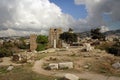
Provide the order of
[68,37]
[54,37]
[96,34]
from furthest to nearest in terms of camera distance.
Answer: [96,34]
[68,37]
[54,37]

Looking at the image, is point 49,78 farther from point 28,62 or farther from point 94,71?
point 28,62

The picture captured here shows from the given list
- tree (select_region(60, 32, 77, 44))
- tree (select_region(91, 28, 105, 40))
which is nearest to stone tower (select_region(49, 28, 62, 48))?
tree (select_region(60, 32, 77, 44))

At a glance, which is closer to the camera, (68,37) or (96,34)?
(68,37)

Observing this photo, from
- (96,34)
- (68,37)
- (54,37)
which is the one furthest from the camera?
(96,34)

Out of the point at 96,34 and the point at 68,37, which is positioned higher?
the point at 96,34

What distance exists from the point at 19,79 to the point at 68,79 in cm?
435

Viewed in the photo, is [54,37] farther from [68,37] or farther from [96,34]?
[96,34]

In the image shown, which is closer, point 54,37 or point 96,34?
point 54,37

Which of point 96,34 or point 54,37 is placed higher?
point 96,34

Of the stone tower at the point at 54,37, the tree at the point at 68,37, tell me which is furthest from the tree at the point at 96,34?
the stone tower at the point at 54,37

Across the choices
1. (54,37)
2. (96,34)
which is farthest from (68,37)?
(96,34)

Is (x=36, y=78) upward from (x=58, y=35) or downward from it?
downward

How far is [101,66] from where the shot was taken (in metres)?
21.3

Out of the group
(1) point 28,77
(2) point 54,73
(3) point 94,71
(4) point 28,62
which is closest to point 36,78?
(1) point 28,77
